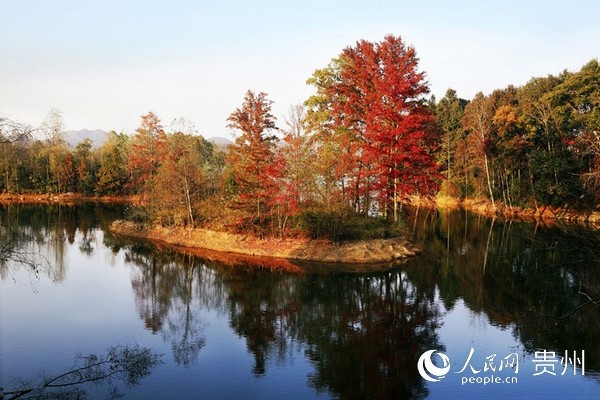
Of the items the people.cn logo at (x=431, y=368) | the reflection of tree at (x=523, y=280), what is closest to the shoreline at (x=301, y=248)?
the reflection of tree at (x=523, y=280)

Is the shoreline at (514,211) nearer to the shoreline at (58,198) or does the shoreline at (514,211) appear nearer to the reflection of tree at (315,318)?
the reflection of tree at (315,318)

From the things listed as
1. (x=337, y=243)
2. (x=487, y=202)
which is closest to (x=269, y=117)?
(x=337, y=243)

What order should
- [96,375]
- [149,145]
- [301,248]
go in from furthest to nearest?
[149,145] < [301,248] < [96,375]

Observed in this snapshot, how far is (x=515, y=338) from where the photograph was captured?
46.9 feet

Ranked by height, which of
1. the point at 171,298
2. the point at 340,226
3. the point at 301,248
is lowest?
the point at 171,298

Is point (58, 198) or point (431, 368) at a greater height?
point (58, 198)

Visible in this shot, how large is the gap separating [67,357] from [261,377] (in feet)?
19.3

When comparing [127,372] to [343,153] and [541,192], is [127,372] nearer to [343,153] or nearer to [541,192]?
[343,153]

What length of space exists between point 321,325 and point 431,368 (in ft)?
14.7

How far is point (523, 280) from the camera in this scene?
21.4 meters

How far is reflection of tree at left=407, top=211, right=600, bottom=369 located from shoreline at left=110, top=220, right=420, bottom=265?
5.16ft

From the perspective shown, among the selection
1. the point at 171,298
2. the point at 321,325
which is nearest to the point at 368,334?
the point at 321,325

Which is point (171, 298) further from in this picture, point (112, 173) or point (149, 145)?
point (112, 173)

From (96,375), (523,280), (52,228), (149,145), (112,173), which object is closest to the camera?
(96,375)
